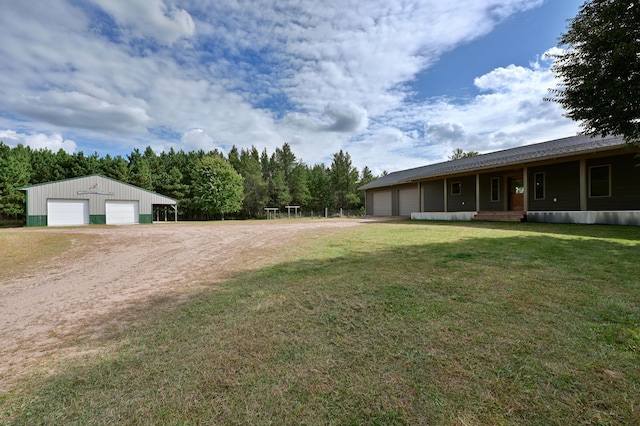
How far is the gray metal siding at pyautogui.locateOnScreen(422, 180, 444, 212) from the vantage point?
18266 mm

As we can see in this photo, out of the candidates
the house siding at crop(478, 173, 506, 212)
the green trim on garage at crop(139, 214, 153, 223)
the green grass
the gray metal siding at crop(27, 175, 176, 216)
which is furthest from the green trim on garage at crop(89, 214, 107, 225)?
the house siding at crop(478, 173, 506, 212)

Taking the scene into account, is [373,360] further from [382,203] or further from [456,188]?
[382,203]

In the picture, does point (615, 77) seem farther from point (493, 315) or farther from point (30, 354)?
point (30, 354)

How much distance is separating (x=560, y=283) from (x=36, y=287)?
24.3 ft

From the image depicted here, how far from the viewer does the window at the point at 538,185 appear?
1302 centimetres

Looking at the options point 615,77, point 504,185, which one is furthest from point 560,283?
point 504,185

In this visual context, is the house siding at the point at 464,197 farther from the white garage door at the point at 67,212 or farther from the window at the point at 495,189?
the white garage door at the point at 67,212

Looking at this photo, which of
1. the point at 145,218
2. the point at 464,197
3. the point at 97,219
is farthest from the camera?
the point at 145,218

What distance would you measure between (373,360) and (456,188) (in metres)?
17.2

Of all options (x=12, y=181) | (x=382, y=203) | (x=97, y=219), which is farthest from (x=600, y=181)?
(x=12, y=181)

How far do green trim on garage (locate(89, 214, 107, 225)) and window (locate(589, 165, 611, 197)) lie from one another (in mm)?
30052

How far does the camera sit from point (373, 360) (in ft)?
6.57

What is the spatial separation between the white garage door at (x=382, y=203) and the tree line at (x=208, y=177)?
15965mm

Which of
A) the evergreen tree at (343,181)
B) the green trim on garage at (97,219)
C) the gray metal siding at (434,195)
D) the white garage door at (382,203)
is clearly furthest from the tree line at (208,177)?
the gray metal siding at (434,195)
